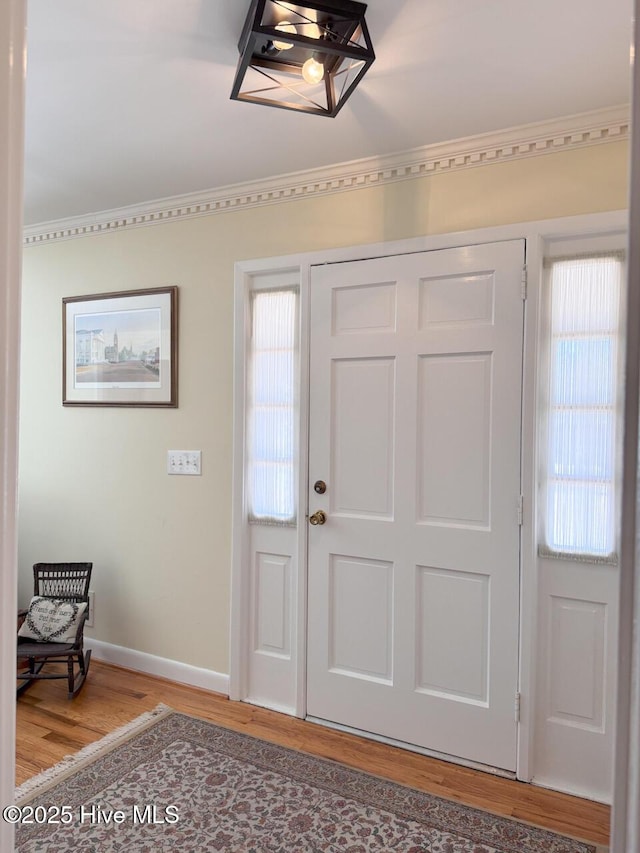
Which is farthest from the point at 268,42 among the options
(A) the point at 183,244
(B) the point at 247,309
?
(A) the point at 183,244

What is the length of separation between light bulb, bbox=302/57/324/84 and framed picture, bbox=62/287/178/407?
1.49m

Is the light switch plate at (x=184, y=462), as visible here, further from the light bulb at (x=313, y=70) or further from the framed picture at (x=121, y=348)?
the light bulb at (x=313, y=70)

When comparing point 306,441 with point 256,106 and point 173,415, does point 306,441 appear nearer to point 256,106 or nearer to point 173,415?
point 173,415

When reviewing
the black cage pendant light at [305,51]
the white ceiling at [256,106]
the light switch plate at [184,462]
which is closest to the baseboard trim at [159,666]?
the light switch plate at [184,462]

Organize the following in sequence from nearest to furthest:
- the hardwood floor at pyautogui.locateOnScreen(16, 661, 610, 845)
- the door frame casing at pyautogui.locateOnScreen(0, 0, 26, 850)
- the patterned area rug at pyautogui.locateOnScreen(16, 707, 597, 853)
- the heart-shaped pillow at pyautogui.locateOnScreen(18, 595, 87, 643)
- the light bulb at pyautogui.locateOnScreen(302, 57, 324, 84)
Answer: the door frame casing at pyautogui.locateOnScreen(0, 0, 26, 850) < the light bulb at pyautogui.locateOnScreen(302, 57, 324, 84) < the patterned area rug at pyautogui.locateOnScreen(16, 707, 597, 853) < the hardwood floor at pyautogui.locateOnScreen(16, 661, 610, 845) < the heart-shaped pillow at pyautogui.locateOnScreen(18, 595, 87, 643)

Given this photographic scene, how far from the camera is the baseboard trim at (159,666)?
9.15ft

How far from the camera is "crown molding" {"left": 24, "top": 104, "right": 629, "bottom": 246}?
6.64 ft

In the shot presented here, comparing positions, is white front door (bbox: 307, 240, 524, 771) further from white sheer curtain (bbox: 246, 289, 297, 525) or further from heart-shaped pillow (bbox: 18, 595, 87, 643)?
heart-shaped pillow (bbox: 18, 595, 87, 643)

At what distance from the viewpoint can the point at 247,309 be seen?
2.71 m

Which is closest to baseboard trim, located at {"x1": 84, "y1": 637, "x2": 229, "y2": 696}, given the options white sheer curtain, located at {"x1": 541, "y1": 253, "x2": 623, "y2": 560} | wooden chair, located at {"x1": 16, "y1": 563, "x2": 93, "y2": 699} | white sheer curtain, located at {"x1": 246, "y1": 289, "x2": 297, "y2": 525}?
wooden chair, located at {"x1": 16, "y1": 563, "x2": 93, "y2": 699}

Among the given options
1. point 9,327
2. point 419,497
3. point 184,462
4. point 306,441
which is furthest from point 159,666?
point 9,327

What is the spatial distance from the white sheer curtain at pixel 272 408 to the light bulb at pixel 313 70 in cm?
107

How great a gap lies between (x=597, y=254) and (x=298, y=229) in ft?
4.16

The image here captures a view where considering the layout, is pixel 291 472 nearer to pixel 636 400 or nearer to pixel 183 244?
pixel 183 244
